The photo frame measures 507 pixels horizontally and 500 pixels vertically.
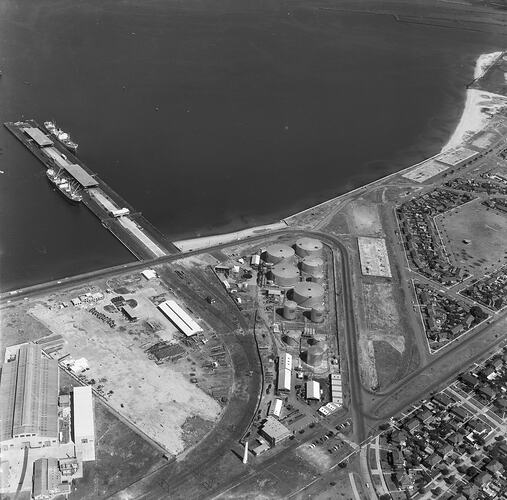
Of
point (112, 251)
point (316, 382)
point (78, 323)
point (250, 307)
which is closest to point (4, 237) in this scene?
point (112, 251)

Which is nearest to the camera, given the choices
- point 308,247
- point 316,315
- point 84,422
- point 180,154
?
point 84,422

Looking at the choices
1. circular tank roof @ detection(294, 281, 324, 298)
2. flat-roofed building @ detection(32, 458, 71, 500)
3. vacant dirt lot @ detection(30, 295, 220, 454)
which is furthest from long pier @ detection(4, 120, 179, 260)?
flat-roofed building @ detection(32, 458, 71, 500)

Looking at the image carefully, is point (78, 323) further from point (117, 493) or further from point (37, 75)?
point (37, 75)

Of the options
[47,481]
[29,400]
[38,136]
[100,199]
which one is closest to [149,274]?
[100,199]

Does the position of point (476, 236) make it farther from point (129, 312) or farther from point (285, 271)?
point (129, 312)

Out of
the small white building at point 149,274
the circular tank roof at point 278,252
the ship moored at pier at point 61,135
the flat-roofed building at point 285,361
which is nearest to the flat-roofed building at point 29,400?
the small white building at point 149,274

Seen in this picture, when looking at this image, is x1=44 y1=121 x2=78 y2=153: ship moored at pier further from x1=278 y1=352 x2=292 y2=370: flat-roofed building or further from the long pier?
x1=278 y1=352 x2=292 y2=370: flat-roofed building
